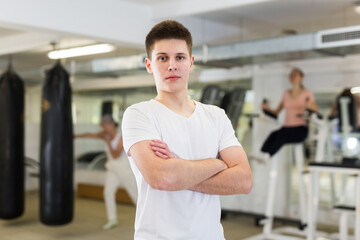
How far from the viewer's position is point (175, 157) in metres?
1.44

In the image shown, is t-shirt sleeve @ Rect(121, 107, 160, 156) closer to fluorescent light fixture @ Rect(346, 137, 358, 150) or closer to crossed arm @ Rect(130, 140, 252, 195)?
crossed arm @ Rect(130, 140, 252, 195)

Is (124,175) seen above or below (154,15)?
below

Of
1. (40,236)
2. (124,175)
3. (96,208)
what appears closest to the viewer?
(40,236)

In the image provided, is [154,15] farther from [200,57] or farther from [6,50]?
[6,50]

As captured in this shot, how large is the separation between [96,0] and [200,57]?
1403 millimetres

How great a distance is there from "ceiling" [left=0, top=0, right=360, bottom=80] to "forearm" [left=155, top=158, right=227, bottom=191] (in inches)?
127

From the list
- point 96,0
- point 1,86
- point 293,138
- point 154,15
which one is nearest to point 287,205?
point 293,138

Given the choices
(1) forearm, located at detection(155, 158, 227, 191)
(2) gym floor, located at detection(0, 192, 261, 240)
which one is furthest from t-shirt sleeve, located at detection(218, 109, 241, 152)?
(2) gym floor, located at detection(0, 192, 261, 240)

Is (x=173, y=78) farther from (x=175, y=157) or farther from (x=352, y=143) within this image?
(x=352, y=143)

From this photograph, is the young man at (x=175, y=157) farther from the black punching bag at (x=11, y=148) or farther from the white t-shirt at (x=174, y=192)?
the black punching bag at (x=11, y=148)

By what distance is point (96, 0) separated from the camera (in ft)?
15.3

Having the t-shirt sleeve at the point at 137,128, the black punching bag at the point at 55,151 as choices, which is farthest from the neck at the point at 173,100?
the black punching bag at the point at 55,151

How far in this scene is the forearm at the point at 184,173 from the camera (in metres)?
1.37

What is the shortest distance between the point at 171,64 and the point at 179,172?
1.21 ft
